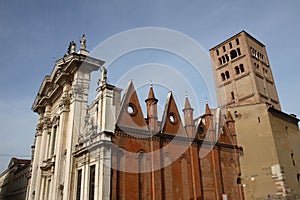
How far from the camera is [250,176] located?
24.2 meters

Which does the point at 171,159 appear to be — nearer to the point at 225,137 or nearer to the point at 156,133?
the point at 156,133

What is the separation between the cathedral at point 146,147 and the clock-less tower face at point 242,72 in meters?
10.3

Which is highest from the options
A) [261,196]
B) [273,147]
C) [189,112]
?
[189,112]

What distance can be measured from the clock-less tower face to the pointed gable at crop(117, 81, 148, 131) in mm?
20361

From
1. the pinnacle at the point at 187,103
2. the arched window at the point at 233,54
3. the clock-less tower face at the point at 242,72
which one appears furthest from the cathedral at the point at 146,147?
the arched window at the point at 233,54

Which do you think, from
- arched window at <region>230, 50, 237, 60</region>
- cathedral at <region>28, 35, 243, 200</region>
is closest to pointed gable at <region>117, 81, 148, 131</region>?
cathedral at <region>28, 35, 243, 200</region>

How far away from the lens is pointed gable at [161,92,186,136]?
68.3 feet

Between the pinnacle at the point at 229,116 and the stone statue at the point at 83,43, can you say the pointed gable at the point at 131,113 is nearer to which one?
the stone statue at the point at 83,43

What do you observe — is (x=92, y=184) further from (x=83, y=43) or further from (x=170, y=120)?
(x=83, y=43)

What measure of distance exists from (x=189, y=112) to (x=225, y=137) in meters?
5.02

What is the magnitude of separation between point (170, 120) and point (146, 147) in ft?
12.6

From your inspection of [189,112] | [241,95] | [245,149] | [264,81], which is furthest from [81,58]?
[264,81]

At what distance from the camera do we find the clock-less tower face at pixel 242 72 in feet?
125

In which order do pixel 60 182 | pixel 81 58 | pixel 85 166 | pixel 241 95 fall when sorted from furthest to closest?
pixel 241 95 → pixel 81 58 → pixel 60 182 → pixel 85 166
